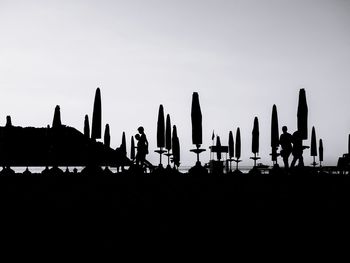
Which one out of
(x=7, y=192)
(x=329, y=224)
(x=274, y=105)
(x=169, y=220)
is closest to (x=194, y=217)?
(x=169, y=220)

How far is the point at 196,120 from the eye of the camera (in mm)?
13578

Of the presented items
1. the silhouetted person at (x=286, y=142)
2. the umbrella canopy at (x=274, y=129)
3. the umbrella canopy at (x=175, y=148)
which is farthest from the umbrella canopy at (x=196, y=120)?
the umbrella canopy at (x=175, y=148)

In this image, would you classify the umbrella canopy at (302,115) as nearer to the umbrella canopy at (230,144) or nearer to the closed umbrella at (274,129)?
the closed umbrella at (274,129)

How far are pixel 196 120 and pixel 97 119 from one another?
3.90 m

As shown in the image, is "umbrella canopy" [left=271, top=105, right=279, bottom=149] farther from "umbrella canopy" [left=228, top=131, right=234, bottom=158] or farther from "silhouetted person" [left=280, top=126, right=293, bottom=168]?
"umbrella canopy" [left=228, top=131, right=234, bottom=158]

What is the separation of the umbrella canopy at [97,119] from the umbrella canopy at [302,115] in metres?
7.43

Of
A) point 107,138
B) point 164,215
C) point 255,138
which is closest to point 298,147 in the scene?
point 255,138

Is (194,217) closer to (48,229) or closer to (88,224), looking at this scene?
(88,224)

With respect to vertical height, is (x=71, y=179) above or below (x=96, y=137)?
below

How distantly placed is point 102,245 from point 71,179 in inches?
308

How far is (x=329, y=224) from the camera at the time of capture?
4414mm

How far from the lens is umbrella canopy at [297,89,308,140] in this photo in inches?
466

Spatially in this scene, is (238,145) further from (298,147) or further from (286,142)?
(298,147)

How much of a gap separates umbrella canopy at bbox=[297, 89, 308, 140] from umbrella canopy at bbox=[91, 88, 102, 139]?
292 inches
